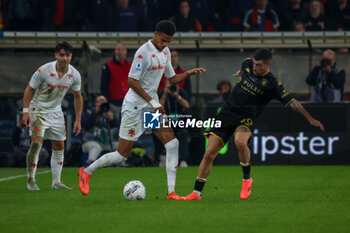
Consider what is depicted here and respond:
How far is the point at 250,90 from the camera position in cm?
909

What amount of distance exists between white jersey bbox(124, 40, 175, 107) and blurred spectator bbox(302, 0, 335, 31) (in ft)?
30.0

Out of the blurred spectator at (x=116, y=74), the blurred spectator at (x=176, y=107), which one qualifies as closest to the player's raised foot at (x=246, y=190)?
the blurred spectator at (x=176, y=107)

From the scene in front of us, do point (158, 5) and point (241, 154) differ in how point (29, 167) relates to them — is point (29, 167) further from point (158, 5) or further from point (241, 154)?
point (158, 5)

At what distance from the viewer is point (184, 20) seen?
17719 mm

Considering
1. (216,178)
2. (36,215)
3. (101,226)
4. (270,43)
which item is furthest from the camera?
(270,43)

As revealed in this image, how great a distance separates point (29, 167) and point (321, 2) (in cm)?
1091

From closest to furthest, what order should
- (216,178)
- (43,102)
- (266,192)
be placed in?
(266,192) < (43,102) < (216,178)

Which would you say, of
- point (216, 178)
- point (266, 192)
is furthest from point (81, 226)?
point (216, 178)

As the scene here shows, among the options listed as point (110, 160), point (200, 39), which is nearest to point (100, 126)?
point (200, 39)

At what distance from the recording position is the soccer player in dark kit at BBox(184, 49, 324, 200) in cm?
891

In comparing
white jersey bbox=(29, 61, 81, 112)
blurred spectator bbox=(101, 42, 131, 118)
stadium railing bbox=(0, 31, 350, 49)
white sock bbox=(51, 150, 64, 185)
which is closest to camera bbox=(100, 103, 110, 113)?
blurred spectator bbox=(101, 42, 131, 118)

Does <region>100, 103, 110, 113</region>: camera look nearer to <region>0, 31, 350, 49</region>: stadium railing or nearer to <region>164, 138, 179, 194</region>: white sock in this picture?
<region>0, 31, 350, 49</region>: stadium railing

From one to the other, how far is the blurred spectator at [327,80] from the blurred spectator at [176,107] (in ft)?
9.36

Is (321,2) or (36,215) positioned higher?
(321,2)
